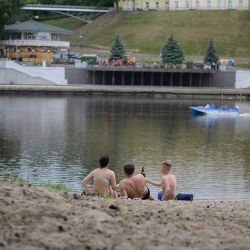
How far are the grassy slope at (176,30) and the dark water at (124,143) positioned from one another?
38.7 metres

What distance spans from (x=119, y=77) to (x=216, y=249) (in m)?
87.3

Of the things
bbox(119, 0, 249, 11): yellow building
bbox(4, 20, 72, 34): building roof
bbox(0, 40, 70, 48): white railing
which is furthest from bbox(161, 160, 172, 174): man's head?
bbox(119, 0, 249, 11): yellow building

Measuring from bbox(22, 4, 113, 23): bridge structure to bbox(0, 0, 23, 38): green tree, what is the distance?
76.5 ft

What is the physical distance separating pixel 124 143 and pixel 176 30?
2953 inches

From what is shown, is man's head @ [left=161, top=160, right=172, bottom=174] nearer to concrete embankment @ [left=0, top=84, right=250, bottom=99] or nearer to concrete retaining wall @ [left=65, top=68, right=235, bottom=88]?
concrete embankment @ [left=0, top=84, right=250, bottom=99]

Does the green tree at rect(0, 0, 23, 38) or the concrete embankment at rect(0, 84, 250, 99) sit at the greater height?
the green tree at rect(0, 0, 23, 38)

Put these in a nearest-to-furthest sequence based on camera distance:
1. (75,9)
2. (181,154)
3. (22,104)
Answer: (181,154) → (22,104) → (75,9)

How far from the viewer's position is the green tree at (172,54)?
9806 cm

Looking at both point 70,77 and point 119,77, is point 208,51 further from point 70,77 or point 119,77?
point 70,77

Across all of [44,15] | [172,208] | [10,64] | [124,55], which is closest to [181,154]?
→ [172,208]

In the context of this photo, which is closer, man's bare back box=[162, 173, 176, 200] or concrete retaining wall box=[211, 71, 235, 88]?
man's bare back box=[162, 173, 176, 200]

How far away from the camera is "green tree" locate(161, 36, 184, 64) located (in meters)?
98.1

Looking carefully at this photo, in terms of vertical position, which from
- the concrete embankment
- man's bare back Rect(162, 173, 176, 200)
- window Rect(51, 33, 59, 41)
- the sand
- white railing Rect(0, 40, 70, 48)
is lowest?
the concrete embankment

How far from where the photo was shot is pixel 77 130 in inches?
1978
